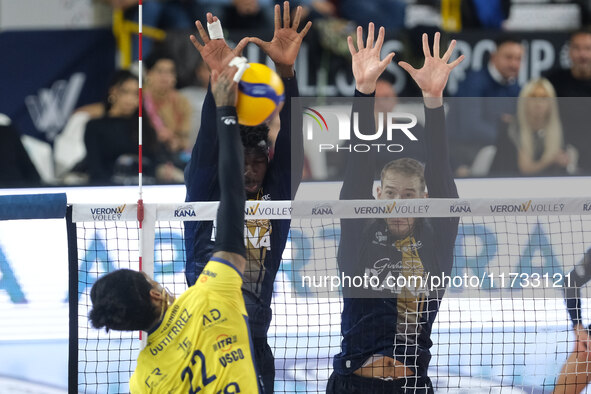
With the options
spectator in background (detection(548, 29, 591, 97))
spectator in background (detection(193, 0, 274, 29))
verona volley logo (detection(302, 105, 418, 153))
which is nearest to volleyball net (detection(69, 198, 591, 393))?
verona volley logo (detection(302, 105, 418, 153))

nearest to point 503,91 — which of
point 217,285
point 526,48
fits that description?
point 526,48

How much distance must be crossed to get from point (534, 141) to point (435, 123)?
13.8 feet

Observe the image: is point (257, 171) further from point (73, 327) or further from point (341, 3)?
point (341, 3)

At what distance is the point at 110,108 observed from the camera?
9.37 meters

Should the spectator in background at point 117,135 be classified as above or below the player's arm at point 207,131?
above

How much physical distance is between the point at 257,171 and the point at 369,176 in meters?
0.67

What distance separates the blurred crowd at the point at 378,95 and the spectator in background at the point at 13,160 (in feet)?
0.03

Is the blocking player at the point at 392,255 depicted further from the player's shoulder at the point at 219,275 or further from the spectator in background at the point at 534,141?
the spectator in background at the point at 534,141

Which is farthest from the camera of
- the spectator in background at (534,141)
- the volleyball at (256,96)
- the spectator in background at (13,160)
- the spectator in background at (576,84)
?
the spectator in background at (576,84)

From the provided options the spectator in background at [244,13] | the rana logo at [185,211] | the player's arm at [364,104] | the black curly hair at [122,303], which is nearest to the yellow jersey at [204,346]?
the black curly hair at [122,303]

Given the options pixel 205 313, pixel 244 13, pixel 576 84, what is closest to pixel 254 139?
pixel 205 313

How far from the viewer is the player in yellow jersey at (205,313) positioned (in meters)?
4.04

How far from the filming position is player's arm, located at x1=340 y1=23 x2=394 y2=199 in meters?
5.23

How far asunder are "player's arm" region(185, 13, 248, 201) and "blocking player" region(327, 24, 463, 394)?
801 mm
